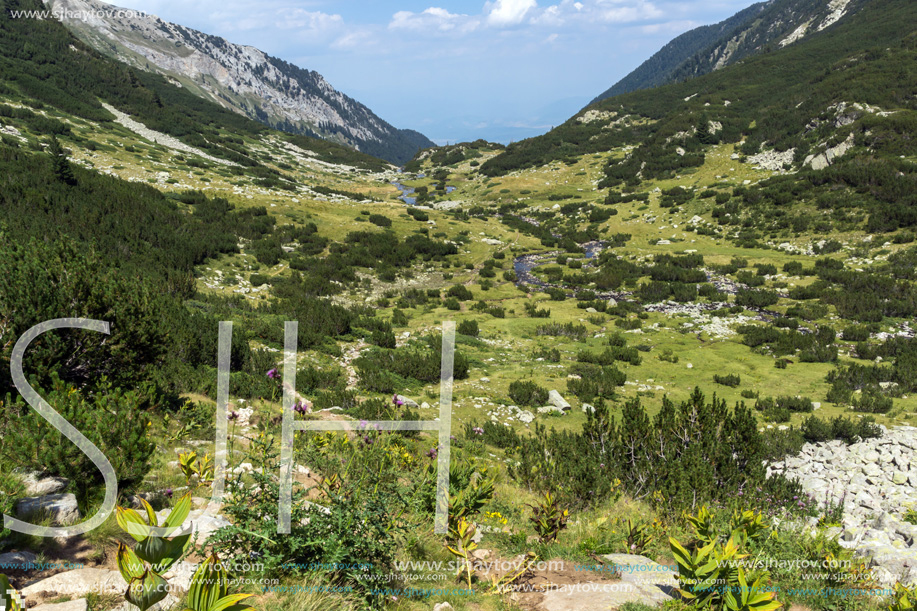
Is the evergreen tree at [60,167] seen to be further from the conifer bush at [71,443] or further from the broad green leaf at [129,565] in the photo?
the broad green leaf at [129,565]

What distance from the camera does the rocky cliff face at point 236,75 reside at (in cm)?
10400

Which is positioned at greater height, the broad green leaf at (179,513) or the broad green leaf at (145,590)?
the broad green leaf at (179,513)

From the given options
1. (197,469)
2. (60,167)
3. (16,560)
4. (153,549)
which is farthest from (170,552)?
(60,167)

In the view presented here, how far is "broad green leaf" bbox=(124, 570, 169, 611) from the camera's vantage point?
184 centimetres

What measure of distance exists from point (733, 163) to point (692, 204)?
7.82m

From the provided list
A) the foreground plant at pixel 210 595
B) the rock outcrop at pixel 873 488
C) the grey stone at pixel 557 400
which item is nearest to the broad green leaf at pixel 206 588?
the foreground plant at pixel 210 595

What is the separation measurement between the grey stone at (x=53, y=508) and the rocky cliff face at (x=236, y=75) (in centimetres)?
11856

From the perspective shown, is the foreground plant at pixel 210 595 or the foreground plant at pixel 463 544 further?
the foreground plant at pixel 463 544

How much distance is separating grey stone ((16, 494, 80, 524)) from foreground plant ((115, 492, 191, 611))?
1.86 m

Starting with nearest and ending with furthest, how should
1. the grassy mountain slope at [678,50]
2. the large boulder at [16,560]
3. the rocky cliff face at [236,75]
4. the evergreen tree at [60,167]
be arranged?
the large boulder at [16,560] < the evergreen tree at [60,167] < the rocky cliff face at [236,75] < the grassy mountain slope at [678,50]

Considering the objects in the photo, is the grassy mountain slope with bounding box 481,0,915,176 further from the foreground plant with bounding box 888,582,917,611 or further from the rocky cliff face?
the rocky cliff face

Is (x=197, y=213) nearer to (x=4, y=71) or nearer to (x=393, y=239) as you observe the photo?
(x=393, y=239)

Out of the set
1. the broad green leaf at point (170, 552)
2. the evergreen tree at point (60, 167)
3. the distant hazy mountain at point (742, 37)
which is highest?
the distant hazy mountain at point (742, 37)

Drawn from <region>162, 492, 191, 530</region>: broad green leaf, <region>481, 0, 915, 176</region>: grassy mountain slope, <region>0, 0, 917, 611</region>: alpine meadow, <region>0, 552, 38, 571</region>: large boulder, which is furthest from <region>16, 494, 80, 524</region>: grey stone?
<region>481, 0, 915, 176</region>: grassy mountain slope
